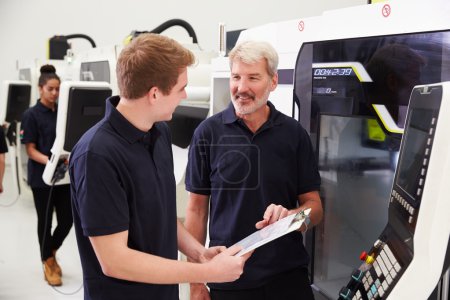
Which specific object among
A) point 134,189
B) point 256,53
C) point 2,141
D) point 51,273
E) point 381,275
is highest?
point 256,53

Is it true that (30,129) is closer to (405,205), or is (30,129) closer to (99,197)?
(99,197)

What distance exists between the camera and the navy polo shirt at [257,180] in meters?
1.87

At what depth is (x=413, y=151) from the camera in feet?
3.64

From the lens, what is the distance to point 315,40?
6.24 ft

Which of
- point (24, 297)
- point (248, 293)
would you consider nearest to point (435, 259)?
point (248, 293)

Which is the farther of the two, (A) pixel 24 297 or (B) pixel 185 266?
(A) pixel 24 297

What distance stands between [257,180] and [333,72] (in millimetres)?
471

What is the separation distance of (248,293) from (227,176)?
0.43 meters

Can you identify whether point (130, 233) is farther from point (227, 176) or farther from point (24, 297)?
point (24, 297)

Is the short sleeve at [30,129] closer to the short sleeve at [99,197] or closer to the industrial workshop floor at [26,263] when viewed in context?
the industrial workshop floor at [26,263]

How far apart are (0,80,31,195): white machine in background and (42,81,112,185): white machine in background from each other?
112 inches

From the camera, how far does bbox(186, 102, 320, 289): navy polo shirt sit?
187cm

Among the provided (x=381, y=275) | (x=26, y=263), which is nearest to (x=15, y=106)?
(x=26, y=263)

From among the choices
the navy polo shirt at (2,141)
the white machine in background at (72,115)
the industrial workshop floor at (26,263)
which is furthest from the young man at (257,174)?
the navy polo shirt at (2,141)
